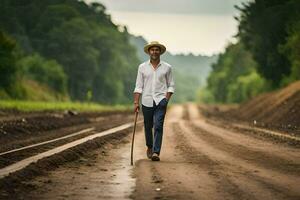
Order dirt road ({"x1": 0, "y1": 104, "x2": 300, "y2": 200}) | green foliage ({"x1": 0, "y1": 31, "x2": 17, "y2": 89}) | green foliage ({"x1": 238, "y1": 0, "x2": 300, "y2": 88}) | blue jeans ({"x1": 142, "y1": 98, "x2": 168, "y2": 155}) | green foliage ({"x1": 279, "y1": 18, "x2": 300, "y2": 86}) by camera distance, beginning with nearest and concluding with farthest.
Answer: dirt road ({"x1": 0, "y1": 104, "x2": 300, "y2": 200}), blue jeans ({"x1": 142, "y1": 98, "x2": 168, "y2": 155}), green foliage ({"x1": 279, "y1": 18, "x2": 300, "y2": 86}), green foliage ({"x1": 238, "y1": 0, "x2": 300, "y2": 88}), green foliage ({"x1": 0, "y1": 31, "x2": 17, "y2": 89})

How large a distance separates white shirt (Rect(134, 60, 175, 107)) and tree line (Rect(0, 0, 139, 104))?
44.3m

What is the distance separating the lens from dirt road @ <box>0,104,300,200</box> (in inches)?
359

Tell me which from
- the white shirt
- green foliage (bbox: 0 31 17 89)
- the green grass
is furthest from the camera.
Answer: green foliage (bbox: 0 31 17 89)

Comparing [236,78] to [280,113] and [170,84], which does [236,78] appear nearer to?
[280,113]

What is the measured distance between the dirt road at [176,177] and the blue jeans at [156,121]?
0.37 m

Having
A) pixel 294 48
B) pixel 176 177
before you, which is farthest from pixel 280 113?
pixel 176 177

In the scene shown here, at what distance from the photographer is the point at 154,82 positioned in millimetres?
14375

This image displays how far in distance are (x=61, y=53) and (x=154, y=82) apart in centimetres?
8014

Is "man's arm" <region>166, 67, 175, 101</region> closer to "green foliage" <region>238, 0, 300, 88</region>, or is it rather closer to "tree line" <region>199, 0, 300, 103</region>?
"tree line" <region>199, 0, 300, 103</region>

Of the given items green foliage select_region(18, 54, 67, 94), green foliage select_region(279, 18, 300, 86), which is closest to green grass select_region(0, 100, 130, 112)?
green foliage select_region(279, 18, 300, 86)

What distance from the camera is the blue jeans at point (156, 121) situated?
1420 cm

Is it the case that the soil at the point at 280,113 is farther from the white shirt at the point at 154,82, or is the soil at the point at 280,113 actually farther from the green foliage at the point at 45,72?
the green foliage at the point at 45,72

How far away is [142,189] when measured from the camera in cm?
950

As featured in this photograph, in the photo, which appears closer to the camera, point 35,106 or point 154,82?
point 154,82
